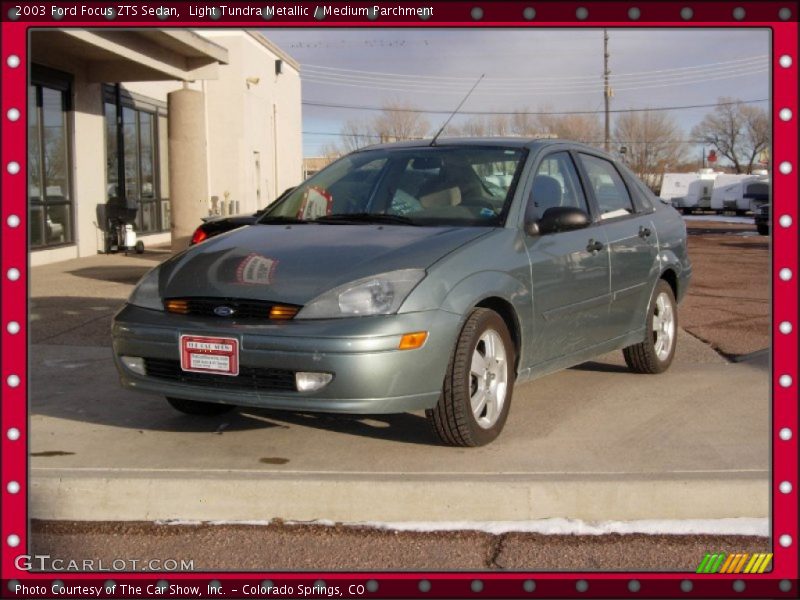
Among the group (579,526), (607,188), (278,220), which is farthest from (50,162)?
(579,526)

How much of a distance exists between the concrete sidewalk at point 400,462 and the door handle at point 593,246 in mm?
941

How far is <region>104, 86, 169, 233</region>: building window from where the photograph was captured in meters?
18.7

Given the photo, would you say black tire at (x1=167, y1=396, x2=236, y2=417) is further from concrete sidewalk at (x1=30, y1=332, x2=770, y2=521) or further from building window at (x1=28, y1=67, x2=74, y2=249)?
building window at (x1=28, y1=67, x2=74, y2=249)

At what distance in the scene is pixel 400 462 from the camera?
14.9 ft

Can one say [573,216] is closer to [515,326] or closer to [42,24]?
[515,326]

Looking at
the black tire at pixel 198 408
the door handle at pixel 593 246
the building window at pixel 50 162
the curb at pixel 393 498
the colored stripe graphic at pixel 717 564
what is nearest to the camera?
the colored stripe graphic at pixel 717 564

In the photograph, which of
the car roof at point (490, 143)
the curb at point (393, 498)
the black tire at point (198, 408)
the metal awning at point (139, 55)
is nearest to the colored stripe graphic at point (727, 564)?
the curb at point (393, 498)

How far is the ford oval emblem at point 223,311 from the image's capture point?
→ 4.45 m

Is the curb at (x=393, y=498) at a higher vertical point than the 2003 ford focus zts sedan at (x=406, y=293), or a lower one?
lower

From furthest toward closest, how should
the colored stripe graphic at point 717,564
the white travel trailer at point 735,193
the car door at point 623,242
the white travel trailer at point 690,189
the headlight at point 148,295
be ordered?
the white travel trailer at point 690,189 < the white travel trailer at point 735,193 < the car door at point 623,242 < the headlight at point 148,295 < the colored stripe graphic at point 717,564

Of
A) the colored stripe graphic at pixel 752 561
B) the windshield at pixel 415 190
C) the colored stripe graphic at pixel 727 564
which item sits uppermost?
the windshield at pixel 415 190

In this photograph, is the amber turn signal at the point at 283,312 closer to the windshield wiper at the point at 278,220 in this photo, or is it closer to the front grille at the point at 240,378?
the front grille at the point at 240,378

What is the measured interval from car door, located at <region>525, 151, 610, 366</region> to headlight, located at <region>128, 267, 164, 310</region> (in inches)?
76.1
